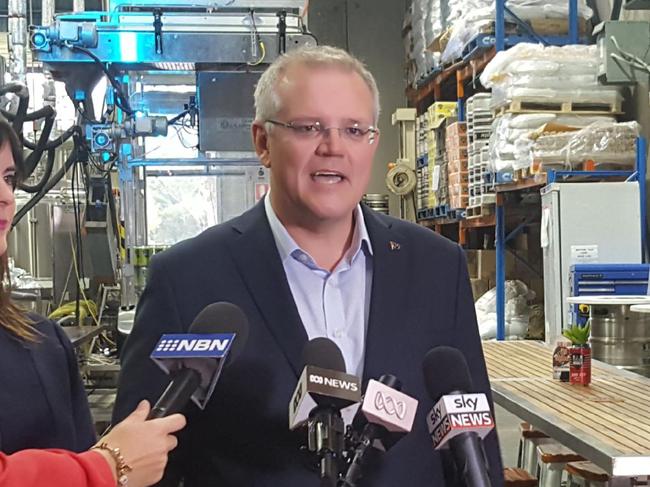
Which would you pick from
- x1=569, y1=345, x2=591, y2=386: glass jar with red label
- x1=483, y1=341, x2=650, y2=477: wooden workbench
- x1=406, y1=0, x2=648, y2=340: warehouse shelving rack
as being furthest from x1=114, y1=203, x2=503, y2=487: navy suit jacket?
x1=406, y1=0, x2=648, y2=340: warehouse shelving rack

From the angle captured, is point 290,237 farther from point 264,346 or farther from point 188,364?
point 188,364

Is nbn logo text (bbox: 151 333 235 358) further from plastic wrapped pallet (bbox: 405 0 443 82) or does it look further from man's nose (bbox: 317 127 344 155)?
plastic wrapped pallet (bbox: 405 0 443 82)

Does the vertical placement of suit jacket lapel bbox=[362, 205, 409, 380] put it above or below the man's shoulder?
below

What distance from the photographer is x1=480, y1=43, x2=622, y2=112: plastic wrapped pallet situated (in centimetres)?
501

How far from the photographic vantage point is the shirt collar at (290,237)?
62.7 inches

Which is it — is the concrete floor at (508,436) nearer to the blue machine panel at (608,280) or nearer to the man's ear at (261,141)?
the blue machine panel at (608,280)

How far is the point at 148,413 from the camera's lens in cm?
105

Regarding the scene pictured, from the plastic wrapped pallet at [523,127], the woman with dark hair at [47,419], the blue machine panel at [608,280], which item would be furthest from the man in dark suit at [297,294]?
the plastic wrapped pallet at [523,127]

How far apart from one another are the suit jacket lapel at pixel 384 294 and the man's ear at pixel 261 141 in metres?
0.27

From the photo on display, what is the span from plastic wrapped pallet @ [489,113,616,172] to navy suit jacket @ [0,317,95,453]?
398cm

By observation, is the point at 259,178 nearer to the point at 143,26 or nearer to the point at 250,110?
the point at 250,110

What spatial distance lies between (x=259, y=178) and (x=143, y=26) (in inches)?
62.2

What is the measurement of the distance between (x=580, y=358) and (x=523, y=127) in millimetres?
2556

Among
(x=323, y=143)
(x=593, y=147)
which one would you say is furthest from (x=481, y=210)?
(x=323, y=143)
